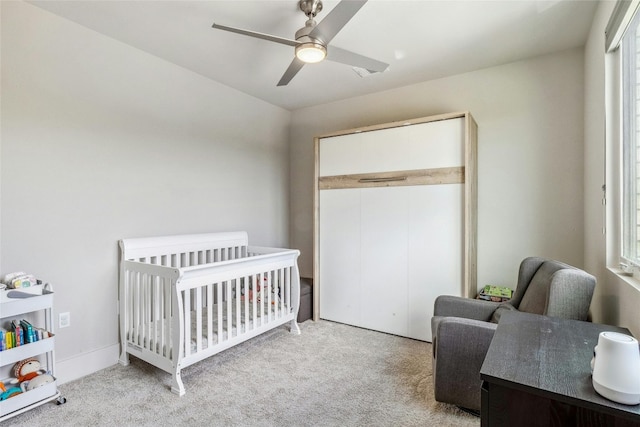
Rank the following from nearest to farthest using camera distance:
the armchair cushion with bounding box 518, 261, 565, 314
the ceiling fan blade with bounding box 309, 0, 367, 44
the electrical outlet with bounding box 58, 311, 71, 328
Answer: the ceiling fan blade with bounding box 309, 0, 367, 44 → the armchair cushion with bounding box 518, 261, 565, 314 → the electrical outlet with bounding box 58, 311, 71, 328

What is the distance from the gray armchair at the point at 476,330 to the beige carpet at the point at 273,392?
0.18m

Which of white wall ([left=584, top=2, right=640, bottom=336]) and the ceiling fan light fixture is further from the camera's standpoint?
the ceiling fan light fixture

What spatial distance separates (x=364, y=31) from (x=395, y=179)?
1.24 m

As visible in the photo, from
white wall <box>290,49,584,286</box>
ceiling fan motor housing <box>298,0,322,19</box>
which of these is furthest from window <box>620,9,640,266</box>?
ceiling fan motor housing <box>298,0,322,19</box>

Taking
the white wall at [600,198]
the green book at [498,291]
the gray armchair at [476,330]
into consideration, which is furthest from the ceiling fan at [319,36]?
the green book at [498,291]

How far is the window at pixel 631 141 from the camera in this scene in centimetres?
152

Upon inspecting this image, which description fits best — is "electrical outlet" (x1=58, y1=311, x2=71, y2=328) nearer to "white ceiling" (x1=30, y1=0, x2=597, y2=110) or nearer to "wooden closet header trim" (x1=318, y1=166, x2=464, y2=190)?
"white ceiling" (x1=30, y1=0, x2=597, y2=110)

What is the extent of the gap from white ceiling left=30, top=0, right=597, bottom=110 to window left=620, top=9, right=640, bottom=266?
0.64 meters

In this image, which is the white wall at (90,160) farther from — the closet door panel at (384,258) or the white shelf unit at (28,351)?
the closet door panel at (384,258)

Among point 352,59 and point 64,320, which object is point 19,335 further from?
point 352,59

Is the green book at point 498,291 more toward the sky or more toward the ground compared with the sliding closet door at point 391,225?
more toward the ground

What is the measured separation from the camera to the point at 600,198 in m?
1.99

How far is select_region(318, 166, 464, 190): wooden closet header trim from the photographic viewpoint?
266cm

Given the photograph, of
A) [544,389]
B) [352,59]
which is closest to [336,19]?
[352,59]
